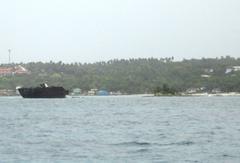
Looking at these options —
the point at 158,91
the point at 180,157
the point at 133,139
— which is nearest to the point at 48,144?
the point at 133,139

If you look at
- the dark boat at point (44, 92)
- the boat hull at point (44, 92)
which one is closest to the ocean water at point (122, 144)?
the dark boat at point (44, 92)

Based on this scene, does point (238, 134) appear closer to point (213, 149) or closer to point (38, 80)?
point (213, 149)

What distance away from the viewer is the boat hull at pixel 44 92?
498 ft

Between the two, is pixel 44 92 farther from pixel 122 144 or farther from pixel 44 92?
pixel 122 144

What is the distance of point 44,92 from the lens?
152m

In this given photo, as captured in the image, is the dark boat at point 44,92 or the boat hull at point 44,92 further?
the boat hull at point 44,92

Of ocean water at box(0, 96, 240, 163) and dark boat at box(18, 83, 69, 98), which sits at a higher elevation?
dark boat at box(18, 83, 69, 98)

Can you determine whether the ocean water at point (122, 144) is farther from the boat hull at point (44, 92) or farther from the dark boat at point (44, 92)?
the boat hull at point (44, 92)

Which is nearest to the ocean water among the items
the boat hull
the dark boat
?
the dark boat

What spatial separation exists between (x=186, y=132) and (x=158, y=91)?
150 metres

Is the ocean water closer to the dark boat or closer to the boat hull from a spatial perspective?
the dark boat

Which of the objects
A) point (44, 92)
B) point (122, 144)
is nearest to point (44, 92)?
point (44, 92)

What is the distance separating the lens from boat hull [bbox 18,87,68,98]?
151875mm

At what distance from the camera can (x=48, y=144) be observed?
36.8m
